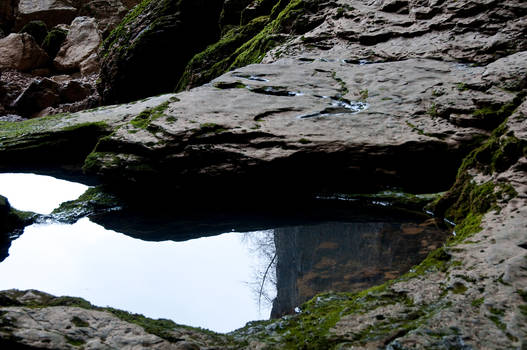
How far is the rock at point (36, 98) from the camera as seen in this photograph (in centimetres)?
1473

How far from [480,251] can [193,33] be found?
1005 centimetres

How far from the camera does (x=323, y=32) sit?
7566mm

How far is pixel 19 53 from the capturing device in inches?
742

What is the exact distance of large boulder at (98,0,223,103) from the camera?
10.6 m

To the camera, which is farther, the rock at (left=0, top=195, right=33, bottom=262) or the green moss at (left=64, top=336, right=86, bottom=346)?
the rock at (left=0, top=195, right=33, bottom=262)

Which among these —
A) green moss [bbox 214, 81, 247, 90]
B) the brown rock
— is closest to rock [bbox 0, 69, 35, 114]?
the brown rock

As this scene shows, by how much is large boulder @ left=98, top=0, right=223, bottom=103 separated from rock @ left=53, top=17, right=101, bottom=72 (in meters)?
9.31

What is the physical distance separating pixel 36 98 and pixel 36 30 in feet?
30.0

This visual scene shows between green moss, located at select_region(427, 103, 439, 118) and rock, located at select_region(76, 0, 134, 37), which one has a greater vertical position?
rock, located at select_region(76, 0, 134, 37)

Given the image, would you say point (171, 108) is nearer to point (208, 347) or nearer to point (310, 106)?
point (310, 106)

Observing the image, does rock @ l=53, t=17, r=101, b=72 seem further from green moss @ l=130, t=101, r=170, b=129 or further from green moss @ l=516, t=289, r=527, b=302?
green moss @ l=516, t=289, r=527, b=302

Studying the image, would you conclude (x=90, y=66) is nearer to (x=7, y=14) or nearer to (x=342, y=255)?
(x=7, y=14)

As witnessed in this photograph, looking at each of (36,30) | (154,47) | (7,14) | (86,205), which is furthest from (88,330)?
(7,14)

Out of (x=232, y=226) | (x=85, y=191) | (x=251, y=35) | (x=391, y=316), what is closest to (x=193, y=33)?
(x=251, y=35)
